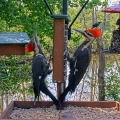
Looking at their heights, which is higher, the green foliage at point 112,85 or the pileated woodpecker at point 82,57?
the pileated woodpecker at point 82,57

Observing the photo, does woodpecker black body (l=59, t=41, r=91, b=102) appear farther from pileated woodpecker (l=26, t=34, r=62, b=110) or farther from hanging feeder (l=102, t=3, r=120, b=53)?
hanging feeder (l=102, t=3, r=120, b=53)

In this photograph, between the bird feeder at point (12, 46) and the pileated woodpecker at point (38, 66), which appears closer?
the bird feeder at point (12, 46)

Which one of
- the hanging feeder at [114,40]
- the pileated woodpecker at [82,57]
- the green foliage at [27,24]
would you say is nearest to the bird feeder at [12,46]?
the pileated woodpecker at [82,57]

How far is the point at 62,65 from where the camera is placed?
5.70 ft

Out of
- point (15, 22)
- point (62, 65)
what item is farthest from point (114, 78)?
point (62, 65)

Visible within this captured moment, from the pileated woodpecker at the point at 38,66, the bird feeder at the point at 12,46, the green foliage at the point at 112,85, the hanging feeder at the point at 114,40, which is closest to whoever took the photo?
the bird feeder at the point at 12,46

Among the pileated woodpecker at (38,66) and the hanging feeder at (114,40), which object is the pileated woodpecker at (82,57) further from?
the hanging feeder at (114,40)

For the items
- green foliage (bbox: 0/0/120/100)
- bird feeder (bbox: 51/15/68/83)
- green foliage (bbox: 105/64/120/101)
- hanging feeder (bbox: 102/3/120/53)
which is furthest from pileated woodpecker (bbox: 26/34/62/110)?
green foliage (bbox: 105/64/120/101)

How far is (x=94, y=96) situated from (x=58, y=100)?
2.77 metres

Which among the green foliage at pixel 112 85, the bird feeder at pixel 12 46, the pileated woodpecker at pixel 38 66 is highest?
the bird feeder at pixel 12 46

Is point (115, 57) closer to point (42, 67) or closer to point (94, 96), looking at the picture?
point (94, 96)

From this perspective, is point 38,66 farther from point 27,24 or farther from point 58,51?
point 27,24

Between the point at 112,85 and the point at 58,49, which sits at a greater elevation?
the point at 58,49

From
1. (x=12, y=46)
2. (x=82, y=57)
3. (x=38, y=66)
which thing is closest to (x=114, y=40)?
(x=82, y=57)
